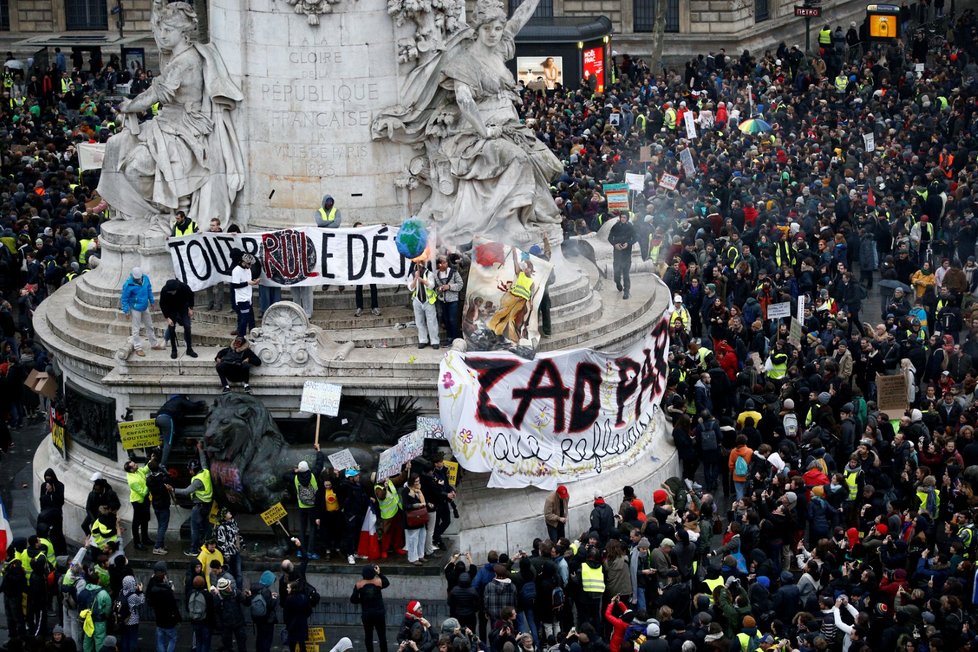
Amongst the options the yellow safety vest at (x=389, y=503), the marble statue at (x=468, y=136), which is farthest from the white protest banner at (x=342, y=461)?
the marble statue at (x=468, y=136)

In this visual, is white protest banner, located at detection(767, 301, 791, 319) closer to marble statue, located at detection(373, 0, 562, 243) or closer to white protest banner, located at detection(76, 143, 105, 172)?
marble statue, located at detection(373, 0, 562, 243)

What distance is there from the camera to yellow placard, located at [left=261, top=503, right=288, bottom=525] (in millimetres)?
34000

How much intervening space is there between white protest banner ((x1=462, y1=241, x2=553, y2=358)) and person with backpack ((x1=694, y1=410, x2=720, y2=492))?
325 cm

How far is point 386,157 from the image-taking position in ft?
124

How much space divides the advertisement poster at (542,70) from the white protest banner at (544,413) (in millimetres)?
27353

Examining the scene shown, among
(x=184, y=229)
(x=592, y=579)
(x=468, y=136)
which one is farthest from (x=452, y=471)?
(x=184, y=229)

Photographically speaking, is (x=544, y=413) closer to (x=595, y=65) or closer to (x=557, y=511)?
(x=557, y=511)

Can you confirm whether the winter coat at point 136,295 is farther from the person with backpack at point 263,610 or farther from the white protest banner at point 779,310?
the white protest banner at point 779,310

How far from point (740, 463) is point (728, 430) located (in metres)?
1.59

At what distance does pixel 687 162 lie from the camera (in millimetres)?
50312

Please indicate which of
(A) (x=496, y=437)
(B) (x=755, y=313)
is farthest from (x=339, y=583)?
(B) (x=755, y=313)

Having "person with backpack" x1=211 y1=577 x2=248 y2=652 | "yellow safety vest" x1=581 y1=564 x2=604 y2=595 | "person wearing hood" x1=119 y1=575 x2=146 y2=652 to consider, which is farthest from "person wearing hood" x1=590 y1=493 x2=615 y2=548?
"person wearing hood" x1=119 y1=575 x2=146 y2=652

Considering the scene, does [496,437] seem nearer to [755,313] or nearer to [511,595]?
[511,595]

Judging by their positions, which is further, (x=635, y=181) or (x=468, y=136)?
(x=635, y=181)
